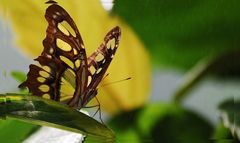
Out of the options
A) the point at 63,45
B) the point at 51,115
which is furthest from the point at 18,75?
the point at 51,115

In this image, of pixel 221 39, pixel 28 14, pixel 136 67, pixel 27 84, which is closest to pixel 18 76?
pixel 27 84

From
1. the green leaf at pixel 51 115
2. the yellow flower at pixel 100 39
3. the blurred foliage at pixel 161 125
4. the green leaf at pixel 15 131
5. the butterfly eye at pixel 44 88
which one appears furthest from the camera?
the butterfly eye at pixel 44 88

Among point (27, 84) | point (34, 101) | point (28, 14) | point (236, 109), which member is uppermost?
point (28, 14)

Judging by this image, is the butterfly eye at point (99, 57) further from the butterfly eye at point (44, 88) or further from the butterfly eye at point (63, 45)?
the butterfly eye at point (44, 88)

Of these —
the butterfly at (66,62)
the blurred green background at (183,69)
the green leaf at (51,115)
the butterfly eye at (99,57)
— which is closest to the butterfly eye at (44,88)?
the butterfly at (66,62)

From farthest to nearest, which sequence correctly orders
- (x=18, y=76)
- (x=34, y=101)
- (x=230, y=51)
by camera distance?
(x=18, y=76), (x=230, y=51), (x=34, y=101)

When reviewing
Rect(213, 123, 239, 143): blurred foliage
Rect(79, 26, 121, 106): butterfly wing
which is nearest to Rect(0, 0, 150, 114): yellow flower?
Rect(79, 26, 121, 106): butterfly wing

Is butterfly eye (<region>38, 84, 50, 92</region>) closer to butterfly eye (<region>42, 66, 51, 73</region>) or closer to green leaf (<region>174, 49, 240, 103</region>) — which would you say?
butterfly eye (<region>42, 66, 51, 73</region>)

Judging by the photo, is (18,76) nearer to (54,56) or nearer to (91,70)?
(54,56)
